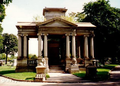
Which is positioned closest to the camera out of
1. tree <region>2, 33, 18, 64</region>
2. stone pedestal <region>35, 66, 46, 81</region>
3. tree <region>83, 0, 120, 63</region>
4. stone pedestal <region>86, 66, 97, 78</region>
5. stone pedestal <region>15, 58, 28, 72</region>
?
stone pedestal <region>35, 66, 46, 81</region>

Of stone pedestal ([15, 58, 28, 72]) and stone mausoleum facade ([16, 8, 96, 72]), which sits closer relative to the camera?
stone mausoleum facade ([16, 8, 96, 72])

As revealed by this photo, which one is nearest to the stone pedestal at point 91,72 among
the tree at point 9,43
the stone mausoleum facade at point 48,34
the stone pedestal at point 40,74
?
the stone pedestal at point 40,74

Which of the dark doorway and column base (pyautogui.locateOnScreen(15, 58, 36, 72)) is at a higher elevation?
the dark doorway

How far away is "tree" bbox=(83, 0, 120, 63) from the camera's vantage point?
113ft

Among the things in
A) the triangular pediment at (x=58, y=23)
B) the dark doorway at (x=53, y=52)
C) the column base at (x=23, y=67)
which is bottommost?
the column base at (x=23, y=67)

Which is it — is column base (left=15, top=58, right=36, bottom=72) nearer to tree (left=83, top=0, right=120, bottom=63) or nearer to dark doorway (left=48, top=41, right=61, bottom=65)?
dark doorway (left=48, top=41, right=61, bottom=65)

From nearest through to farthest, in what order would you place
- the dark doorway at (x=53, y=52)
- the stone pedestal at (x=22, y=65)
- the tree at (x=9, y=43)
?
the stone pedestal at (x=22, y=65) → the dark doorway at (x=53, y=52) → the tree at (x=9, y=43)

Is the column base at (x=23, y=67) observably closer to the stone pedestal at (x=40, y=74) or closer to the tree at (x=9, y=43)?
the stone pedestal at (x=40, y=74)

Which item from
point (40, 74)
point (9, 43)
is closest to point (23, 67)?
point (40, 74)

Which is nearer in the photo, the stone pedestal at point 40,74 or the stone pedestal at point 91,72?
the stone pedestal at point 40,74

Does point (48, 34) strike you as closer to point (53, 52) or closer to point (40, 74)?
point (53, 52)

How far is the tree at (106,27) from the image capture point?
113 feet

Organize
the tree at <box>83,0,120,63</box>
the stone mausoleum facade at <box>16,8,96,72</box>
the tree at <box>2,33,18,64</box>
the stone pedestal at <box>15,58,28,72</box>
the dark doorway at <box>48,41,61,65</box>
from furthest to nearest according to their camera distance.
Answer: the tree at <box>2,33,18,64</box>, the tree at <box>83,0,120,63</box>, the dark doorway at <box>48,41,61,65</box>, the stone pedestal at <box>15,58,28,72</box>, the stone mausoleum facade at <box>16,8,96,72</box>

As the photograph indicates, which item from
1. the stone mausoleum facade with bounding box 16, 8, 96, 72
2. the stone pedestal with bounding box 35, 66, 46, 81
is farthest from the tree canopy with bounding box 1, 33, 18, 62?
the stone pedestal with bounding box 35, 66, 46, 81
